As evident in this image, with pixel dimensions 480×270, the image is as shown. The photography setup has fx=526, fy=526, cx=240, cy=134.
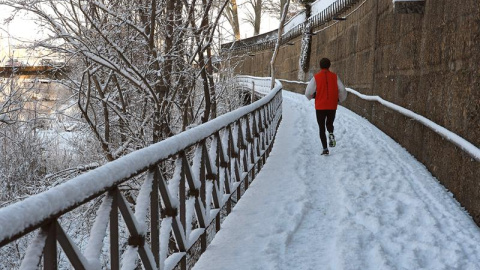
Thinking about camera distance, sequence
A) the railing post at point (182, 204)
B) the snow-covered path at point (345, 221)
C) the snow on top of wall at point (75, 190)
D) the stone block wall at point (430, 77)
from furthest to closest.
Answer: the stone block wall at point (430, 77)
the snow-covered path at point (345, 221)
the railing post at point (182, 204)
the snow on top of wall at point (75, 190)

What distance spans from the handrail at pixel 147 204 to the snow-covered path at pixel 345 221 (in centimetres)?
36

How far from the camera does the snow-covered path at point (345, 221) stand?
3945mm

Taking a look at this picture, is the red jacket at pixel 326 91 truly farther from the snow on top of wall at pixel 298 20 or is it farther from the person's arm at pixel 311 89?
the snow on top of wall at pixel 298 20

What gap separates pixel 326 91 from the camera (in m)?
8.48

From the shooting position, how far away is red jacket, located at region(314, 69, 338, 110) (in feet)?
27.9

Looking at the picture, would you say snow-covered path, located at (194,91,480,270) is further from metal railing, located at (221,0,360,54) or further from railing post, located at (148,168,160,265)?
metal railing, located at (221,0,360,54)

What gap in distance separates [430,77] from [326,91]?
1659 mm

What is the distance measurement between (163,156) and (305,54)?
2686 centimetres

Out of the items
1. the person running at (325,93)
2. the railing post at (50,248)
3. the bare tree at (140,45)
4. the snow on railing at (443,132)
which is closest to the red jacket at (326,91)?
the person running at (325,93)

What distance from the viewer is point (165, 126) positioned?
8828 mm

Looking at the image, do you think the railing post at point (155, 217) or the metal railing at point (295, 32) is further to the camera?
the metal railing at point (295, 32)

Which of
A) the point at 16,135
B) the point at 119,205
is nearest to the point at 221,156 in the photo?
the point at 119,205

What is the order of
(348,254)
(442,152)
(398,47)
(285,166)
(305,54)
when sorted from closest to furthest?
(348,254), (442,152), (285,166), (398,47), (305,54)

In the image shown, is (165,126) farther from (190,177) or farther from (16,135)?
(16,135)
